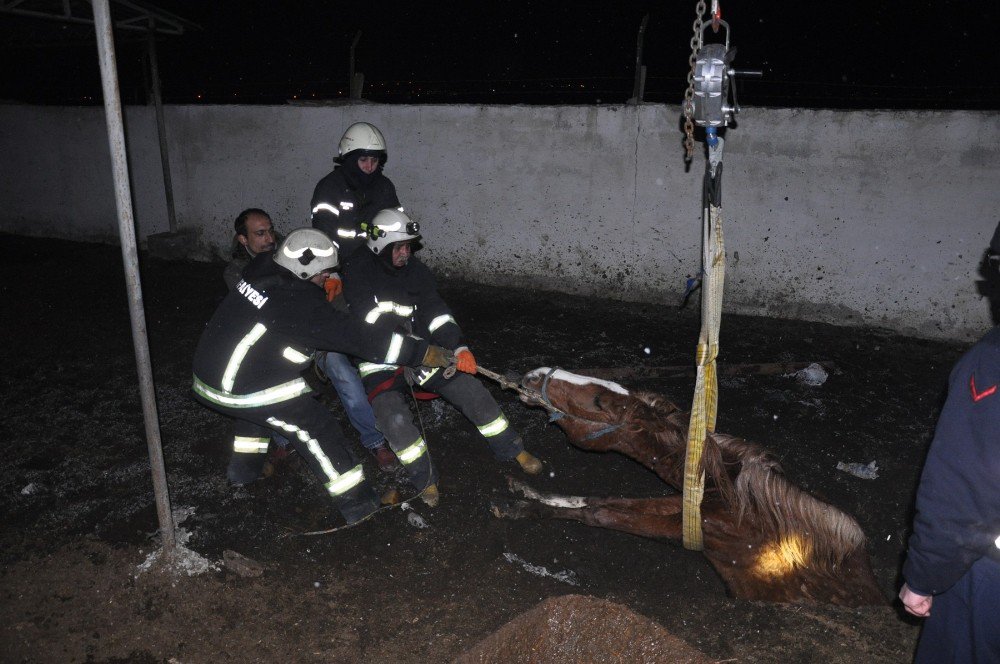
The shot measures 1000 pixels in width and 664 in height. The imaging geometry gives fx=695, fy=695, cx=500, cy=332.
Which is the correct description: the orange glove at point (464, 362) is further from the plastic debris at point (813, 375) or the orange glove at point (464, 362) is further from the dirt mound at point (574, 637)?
the plastic debris at point (813, 375)

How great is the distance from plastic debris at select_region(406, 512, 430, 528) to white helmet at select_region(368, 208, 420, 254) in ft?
5.19

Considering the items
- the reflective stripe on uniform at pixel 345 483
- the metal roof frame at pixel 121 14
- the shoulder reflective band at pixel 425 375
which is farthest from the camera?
the metal roof frame at pixel 121 14

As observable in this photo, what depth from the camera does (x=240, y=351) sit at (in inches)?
145

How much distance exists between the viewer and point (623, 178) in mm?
7348

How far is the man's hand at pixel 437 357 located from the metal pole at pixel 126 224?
1431 mm

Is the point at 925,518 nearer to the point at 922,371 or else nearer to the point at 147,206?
the point at 922,371

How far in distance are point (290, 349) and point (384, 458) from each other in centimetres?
110

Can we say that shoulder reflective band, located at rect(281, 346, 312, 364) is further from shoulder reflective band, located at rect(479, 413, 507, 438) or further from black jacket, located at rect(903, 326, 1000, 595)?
black jacket, located at rect(903, 326, 1000, 595)

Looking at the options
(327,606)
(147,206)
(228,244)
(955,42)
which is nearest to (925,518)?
(327,606)

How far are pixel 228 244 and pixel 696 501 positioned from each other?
7.90 meters

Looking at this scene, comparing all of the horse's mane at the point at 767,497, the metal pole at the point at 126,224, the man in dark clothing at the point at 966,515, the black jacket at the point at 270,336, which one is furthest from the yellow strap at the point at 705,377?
the metal pole at the point at 126,224

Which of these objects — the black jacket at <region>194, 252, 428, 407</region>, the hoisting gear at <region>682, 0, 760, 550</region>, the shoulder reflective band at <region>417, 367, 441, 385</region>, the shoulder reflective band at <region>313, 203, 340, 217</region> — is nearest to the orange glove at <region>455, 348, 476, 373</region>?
the shoulder reflective band at <region>417, 367, 441, 385</region>

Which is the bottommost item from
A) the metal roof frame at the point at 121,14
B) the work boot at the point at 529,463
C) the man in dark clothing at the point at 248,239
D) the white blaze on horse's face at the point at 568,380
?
the work boot at the point at 529,463

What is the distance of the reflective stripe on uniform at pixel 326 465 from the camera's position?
12.6 ft
